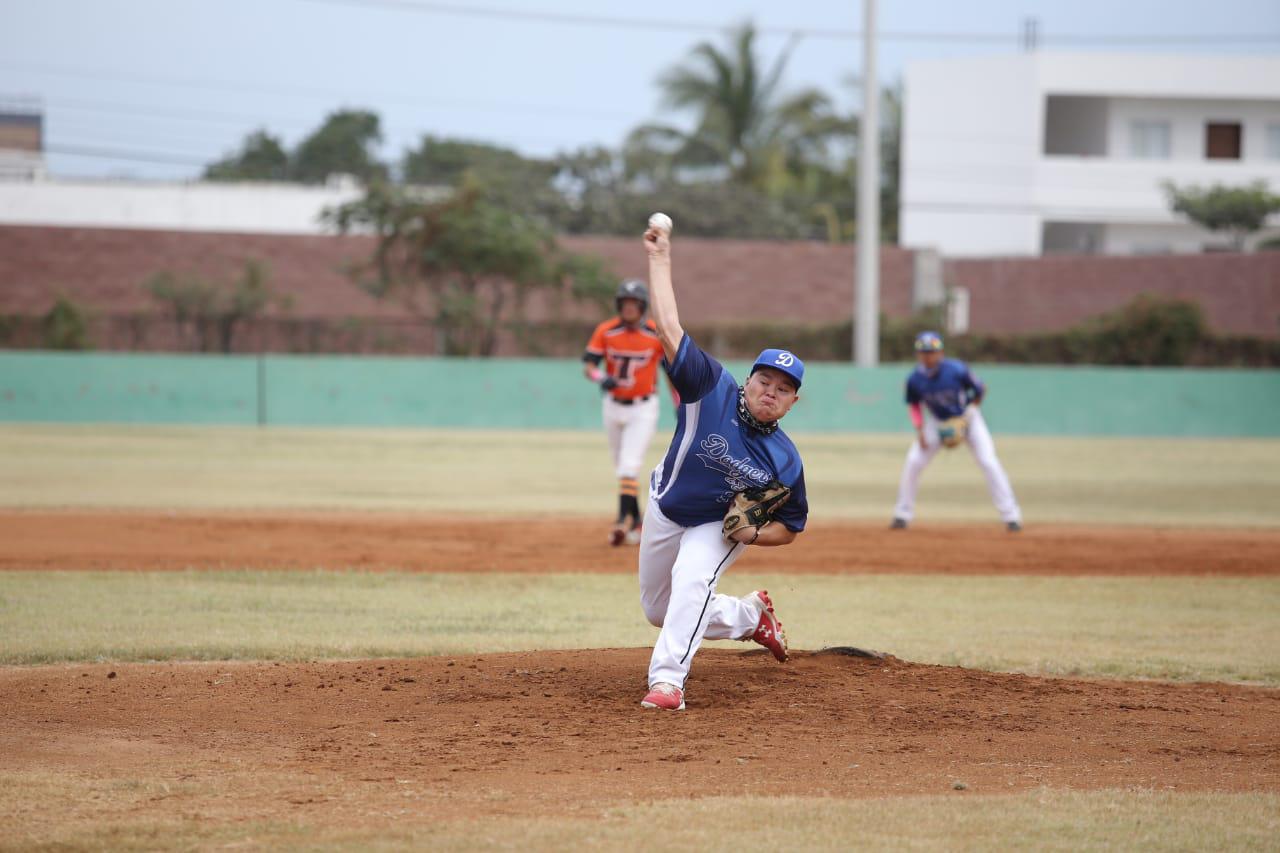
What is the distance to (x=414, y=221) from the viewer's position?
3828 cm

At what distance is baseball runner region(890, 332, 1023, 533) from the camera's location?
14.7m

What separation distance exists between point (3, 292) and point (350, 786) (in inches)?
1492

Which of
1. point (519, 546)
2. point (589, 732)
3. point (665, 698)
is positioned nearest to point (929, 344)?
point (519, 546)

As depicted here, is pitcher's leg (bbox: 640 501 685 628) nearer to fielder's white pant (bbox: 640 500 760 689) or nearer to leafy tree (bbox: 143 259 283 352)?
fielder's white pant (bbox: 640 500 760 689)

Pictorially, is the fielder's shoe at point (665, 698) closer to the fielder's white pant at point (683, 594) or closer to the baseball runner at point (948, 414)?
the fielder's white pant at point (683, 594)

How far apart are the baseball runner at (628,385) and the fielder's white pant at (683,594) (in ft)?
20.6

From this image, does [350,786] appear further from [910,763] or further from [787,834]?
[910,763]

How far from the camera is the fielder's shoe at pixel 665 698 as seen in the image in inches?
242

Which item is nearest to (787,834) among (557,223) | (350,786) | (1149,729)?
(350,786)

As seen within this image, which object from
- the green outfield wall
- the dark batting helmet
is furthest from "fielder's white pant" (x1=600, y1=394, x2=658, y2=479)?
the green outfield wall

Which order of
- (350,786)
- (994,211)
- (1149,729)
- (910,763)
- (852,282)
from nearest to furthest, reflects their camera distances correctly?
1. (350,786)
2. (910,763)
3. (1149,729)
4. (852,282)
5. (994,211)

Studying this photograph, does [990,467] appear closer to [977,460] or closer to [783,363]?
[977,460]

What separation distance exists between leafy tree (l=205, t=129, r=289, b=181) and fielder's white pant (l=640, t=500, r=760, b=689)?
205 ft

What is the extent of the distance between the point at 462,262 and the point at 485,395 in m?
7.84
